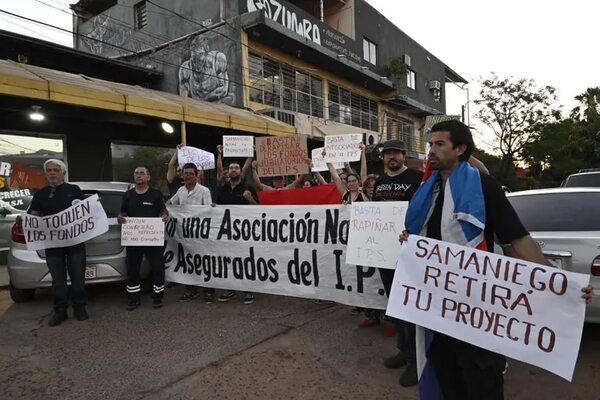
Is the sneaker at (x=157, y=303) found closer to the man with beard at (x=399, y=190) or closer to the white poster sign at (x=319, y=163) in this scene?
the man with beard at (x=399, y=190)

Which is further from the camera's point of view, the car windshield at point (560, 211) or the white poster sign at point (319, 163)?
the white poster sign at point (319, 163)

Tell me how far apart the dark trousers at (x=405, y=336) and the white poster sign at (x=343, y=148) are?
8.98ft

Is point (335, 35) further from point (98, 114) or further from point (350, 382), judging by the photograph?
point (350, 382)

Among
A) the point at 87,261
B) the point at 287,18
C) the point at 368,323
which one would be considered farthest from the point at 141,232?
the point at 287,18

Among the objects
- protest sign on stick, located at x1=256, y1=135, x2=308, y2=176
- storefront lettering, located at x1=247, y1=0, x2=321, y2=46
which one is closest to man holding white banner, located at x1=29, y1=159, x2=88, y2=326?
protest sign on stick, located at x1=256, y1=135, x2=308, y2=176

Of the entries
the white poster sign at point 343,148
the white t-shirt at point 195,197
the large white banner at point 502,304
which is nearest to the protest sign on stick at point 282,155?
the white poster sign at point 343,148

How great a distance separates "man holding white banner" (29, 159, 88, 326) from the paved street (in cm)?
22

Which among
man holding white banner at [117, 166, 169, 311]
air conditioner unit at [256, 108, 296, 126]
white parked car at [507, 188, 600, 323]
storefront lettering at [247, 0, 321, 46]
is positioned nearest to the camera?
white parked car at [507, 188, 600, 323]

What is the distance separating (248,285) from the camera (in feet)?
18.2

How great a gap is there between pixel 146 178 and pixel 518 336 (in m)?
4.56

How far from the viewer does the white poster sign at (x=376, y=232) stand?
404 centimetres

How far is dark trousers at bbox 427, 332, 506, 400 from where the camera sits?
2.19 m

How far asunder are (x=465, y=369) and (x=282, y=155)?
242 inches

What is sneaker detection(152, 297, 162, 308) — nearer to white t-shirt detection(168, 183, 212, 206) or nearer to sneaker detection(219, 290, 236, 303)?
sneaker detection(219, 290, 236, 303)
